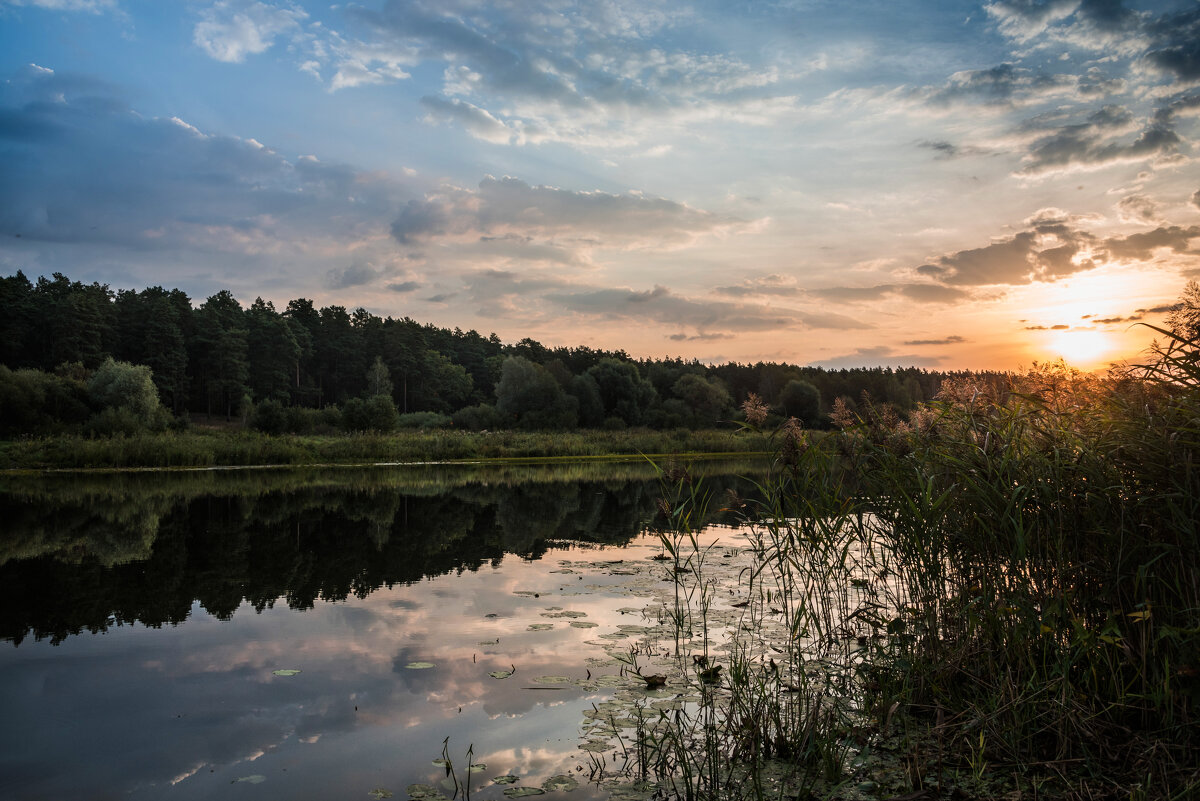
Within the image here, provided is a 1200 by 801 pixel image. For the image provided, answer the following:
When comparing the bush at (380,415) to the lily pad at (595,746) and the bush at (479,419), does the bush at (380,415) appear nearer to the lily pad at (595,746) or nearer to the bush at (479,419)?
the bush at (479,419)

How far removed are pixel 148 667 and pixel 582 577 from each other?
563 cm

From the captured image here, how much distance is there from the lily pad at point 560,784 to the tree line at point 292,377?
32.8 metres

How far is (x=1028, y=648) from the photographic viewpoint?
4508 mm

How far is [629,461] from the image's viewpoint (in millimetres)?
41500

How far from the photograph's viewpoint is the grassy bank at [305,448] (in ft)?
93.0

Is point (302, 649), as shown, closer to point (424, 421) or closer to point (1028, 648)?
point (1028, 648)

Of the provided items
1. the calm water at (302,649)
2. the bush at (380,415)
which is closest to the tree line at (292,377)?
the bush at (380,415)

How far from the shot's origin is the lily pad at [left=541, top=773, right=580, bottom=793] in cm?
422

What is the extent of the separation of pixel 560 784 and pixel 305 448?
32348 millimetres

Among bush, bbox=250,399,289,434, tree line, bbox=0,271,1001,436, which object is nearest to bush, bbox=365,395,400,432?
tree line, bbox=0,271,1001,436

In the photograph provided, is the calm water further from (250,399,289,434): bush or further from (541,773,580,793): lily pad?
(250,399,289,434): bush

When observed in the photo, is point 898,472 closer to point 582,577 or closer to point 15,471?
point 582,577

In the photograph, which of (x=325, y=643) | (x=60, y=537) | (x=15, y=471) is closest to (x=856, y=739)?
(x=325, y=643)

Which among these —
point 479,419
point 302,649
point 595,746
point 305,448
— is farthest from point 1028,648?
point 479,419
